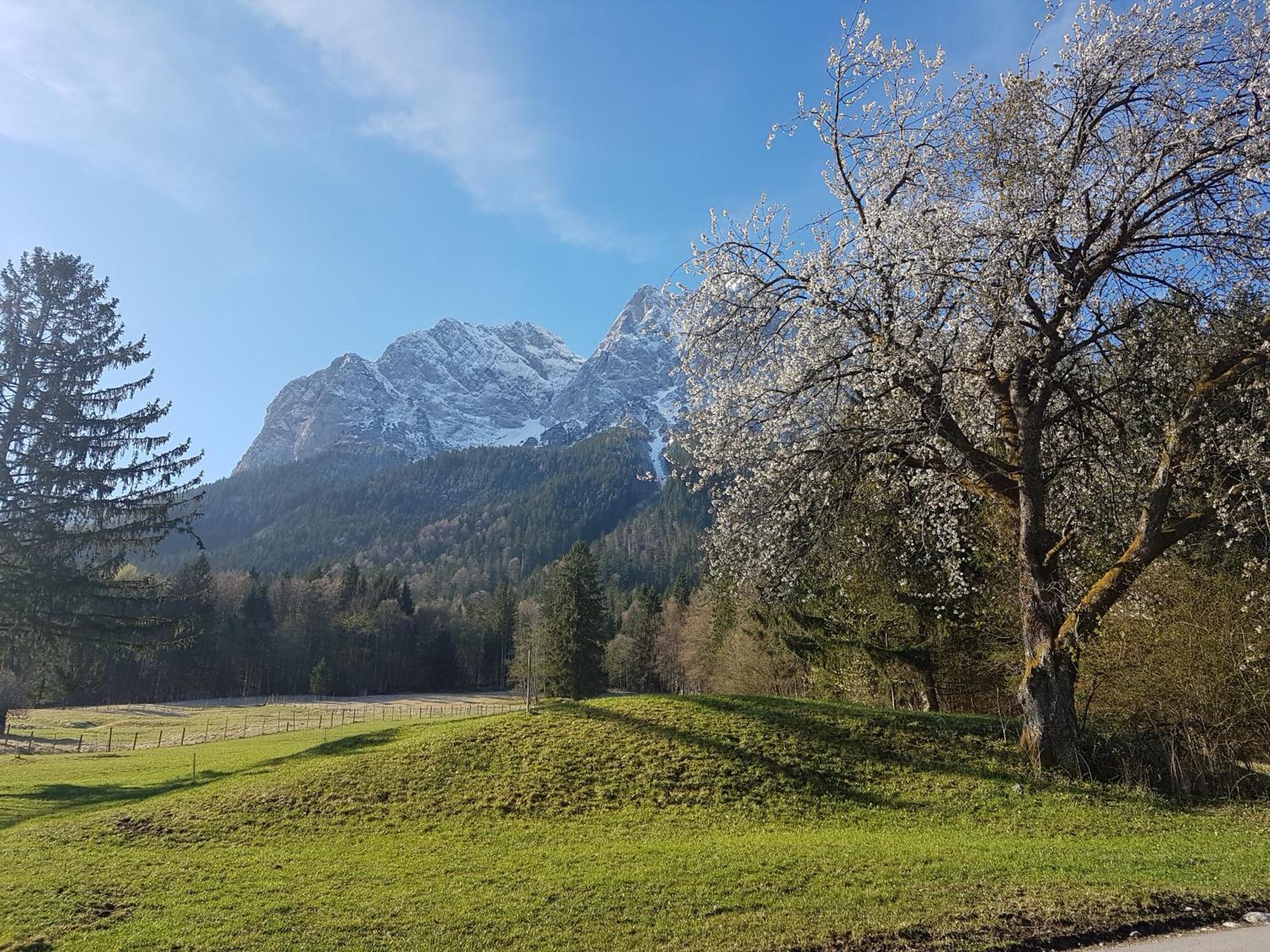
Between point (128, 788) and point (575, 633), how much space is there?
3880cm

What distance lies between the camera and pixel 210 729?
48.2 meters

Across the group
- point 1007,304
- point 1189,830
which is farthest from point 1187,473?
point 1189,830

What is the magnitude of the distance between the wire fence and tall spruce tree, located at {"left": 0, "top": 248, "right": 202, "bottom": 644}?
14.2 m

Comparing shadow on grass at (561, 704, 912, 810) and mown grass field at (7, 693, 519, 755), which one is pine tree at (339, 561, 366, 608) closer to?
mown grass field at (7, 693, 519, 755)

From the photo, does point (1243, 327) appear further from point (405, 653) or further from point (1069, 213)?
point (405, 653)

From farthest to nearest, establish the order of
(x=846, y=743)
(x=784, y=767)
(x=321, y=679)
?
(x=321, y=679) → (x=846, y=743) → (x=784, y=767)

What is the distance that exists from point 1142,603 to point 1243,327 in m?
5.28

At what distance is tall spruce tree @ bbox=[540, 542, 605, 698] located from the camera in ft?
192

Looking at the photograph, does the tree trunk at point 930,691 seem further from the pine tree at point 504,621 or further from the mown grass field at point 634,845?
the pine tree at point 504,621

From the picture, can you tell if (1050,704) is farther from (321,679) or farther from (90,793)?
(321,679)

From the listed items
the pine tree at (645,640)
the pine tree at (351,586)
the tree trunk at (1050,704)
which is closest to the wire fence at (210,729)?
the pine tree at (645,640)

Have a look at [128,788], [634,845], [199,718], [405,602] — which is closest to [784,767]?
[634,845]

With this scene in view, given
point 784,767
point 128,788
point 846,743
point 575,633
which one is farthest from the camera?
point 575,633

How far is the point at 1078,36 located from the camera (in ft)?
38.6
